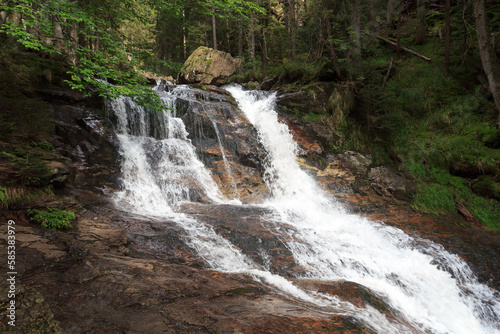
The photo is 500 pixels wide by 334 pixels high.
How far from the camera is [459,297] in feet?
16.7

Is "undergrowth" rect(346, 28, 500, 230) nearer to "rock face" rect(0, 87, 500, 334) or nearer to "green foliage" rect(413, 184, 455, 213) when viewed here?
"green foliage" rect(413, 184, 455, 213)

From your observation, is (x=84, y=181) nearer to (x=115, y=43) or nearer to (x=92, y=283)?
(x=115, y=43)

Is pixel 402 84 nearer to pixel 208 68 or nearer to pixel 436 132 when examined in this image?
pixel 436 132

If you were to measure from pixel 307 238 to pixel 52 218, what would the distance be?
5412mm

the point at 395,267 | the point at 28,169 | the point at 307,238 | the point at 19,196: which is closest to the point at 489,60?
the point at 395,267

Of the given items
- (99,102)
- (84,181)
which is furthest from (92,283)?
(99,102)

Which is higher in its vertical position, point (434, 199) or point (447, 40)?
point (447, 40)

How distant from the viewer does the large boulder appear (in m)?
18.8

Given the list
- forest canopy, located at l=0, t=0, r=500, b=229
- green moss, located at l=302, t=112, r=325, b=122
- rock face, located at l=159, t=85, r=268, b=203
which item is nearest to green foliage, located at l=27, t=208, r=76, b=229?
forest canopy, located at l=0, t=0, r=500, b=229

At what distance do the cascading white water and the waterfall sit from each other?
0.02 metres

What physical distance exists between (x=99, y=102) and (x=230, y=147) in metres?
5.54

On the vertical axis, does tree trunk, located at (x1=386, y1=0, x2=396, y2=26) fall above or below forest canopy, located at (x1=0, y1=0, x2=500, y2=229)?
above

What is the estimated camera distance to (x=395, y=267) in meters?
5.65

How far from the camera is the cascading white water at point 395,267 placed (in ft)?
15.1
